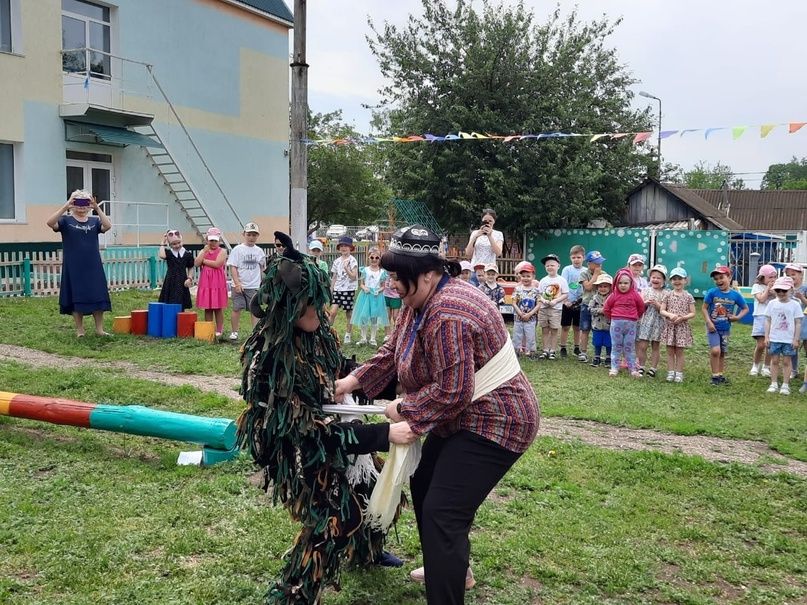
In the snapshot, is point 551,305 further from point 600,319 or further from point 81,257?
point 81,257

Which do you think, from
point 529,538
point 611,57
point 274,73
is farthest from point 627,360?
point 611,57

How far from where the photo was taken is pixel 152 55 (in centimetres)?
1980

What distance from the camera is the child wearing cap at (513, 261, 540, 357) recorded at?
11.4m

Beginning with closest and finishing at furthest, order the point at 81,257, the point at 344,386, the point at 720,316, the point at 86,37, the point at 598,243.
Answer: the point at 344,386 → the point at 720,316 → the point at 81,257 → the point at 86,37 → the point at 598,243

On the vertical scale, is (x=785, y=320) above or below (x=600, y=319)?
above

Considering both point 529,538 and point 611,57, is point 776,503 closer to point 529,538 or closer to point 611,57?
point 529,538

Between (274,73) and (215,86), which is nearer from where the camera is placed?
(215,86)

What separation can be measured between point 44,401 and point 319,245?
22.1 ft

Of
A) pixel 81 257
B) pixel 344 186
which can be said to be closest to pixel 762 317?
pixel 81 257

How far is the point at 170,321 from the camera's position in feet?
37.6

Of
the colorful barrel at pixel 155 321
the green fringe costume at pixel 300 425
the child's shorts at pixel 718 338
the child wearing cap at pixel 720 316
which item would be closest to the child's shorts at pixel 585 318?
the child wearing cap at pixel 720 316

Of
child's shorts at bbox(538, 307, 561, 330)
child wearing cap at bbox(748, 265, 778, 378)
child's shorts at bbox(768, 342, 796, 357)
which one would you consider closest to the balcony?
child's shorts at bbox(538, 307, 561, 330)

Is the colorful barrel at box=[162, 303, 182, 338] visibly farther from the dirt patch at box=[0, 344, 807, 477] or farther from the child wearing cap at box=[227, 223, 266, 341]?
the dirt patch at box=[0, 344, 807, 477]

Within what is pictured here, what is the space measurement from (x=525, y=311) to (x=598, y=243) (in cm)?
1290
